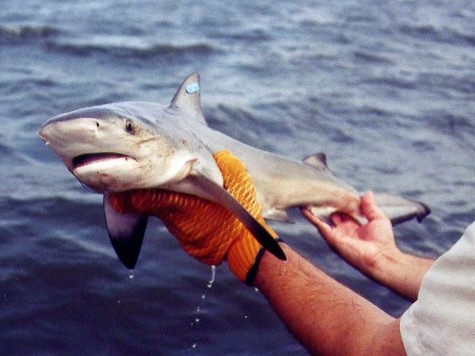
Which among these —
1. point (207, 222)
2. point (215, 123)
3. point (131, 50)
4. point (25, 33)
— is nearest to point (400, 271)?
point (207, 222)

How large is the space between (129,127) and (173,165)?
0.28 metres

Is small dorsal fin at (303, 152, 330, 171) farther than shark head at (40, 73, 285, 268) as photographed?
Yes

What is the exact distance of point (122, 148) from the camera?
2139mm

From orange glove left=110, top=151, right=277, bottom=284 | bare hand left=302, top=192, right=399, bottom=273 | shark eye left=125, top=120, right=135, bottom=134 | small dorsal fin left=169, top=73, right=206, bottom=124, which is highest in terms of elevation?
shark eye left=125, top=120, right=135, bottom=134

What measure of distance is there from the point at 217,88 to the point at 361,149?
1.99 metres

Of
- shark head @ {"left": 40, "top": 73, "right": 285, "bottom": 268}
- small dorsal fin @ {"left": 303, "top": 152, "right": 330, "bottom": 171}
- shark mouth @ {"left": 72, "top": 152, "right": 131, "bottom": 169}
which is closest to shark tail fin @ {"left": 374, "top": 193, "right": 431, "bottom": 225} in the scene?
small dorsal fin @ {"left": 303, "top": 152, "right": 330, "bottom": 171}

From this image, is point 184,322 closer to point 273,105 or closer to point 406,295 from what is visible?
point 406,295

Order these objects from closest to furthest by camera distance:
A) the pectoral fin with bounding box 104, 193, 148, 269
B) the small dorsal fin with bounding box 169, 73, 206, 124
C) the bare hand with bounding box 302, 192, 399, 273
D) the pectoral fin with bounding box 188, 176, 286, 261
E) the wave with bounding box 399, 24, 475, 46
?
the pectoral fin with bounding box 188, 176, 286, 261, the pectoral fin with bounding box 104, 193, 148, 269, the bare hand with bounding box 302, 192, 399, 273, the small dorsal fin with bounding box 169, 73, 206, 124, the wave with bounding box 399, 24, 475, 46

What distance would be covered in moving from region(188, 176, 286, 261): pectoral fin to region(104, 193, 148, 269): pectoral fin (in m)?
0.33

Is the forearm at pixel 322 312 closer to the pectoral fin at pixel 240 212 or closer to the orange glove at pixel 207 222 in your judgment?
the orange glove at pixel 207 222

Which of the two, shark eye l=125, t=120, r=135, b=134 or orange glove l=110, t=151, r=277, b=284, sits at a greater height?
shark eye l=125, t=120, r=135, b=134

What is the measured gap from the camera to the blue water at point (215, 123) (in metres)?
3.55

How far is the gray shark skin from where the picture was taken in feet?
6.73

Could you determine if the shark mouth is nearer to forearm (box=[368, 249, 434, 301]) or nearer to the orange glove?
the orange glove
